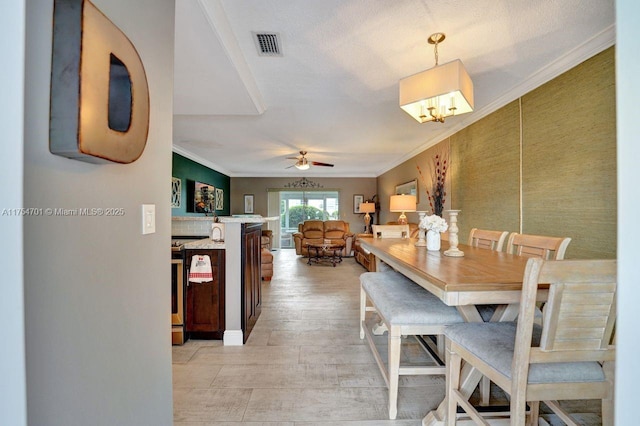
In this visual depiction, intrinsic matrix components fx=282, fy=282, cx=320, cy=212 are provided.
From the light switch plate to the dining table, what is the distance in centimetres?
125

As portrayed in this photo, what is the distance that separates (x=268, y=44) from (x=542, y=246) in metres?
2.43

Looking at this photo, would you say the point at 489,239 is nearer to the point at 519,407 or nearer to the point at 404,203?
the point at 519,407

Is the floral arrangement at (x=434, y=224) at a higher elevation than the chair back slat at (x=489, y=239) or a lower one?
higher

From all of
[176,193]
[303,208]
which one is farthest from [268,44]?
[303,208]

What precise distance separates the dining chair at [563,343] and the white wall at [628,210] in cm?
38

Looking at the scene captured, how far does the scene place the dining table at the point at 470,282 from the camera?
4.08 ft

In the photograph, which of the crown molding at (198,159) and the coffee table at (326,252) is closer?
the crown molding at (198,159)

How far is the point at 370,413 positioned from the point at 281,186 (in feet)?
26.7

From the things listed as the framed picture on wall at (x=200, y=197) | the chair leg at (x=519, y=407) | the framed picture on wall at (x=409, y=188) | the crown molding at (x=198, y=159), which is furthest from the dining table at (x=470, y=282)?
the framed picture on wall at (x=200, y=197)

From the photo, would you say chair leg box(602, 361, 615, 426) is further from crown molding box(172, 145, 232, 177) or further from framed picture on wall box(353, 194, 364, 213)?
framed picture on wall box(353, 194, 364, 213)

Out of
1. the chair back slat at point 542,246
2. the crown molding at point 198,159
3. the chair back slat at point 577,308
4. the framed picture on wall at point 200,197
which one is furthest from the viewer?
the framed picture on wall at point 200,197

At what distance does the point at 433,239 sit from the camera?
228 centimetres

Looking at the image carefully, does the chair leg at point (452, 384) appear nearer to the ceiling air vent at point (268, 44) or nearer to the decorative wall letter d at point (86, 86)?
the decorative wall letter d at point (86, 86)

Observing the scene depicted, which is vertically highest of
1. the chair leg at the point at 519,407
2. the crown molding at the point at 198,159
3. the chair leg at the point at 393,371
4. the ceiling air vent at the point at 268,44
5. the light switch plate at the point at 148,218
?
the ceiling air vent at the point at 268,44
